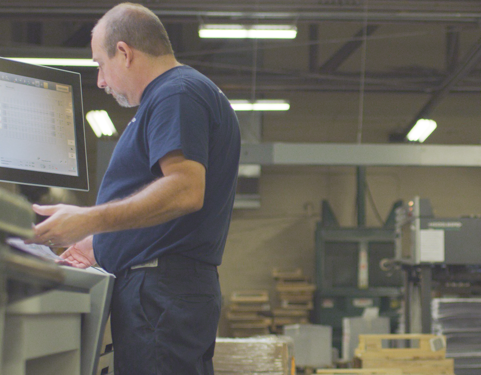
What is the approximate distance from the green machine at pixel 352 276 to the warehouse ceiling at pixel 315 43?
2.40m

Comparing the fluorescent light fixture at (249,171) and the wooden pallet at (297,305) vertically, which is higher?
the fluorescent light fixture at (249,171)

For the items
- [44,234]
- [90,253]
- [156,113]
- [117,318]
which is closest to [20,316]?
[44,234]

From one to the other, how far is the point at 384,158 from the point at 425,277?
1.12 m

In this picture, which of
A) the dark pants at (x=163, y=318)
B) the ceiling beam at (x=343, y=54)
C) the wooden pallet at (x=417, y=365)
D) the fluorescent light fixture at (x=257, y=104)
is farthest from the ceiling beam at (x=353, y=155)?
the ceiling beam at (x=343, y=54)

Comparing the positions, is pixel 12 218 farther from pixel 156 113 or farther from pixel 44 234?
pixel 156 113

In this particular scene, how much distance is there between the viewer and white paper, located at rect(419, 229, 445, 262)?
548 centimetres

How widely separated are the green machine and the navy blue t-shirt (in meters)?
8.47

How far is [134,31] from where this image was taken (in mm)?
1656

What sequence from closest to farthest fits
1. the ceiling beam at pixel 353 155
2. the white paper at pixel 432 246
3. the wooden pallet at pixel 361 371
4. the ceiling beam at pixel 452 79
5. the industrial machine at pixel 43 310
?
the industrial machine at pixel 43 310, the wooden pallet at pixel 361 371, the white paper at pixel 432 246, the ceiling beam at pixel 353 155, the ceiling beam at pixel 452 79

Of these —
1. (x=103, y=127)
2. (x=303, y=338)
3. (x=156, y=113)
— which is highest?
(x=103, y=127)

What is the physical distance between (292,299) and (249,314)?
76 cm

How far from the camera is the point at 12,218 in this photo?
0.76 metres

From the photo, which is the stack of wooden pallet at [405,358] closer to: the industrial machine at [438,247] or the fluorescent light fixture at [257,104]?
the industrial machine at [438,247]

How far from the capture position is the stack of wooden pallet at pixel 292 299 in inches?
404
